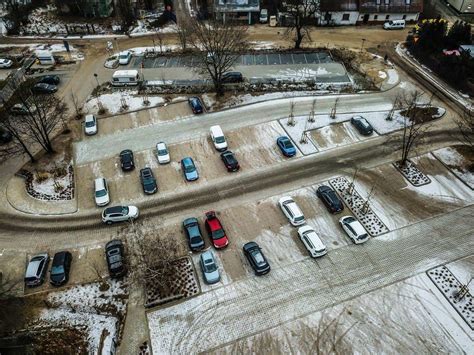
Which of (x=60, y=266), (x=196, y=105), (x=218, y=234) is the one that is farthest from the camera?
(x=196, y=105)

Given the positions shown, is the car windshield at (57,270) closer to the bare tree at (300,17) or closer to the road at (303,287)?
the road at (303,287)

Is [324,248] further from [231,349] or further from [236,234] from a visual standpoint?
[231,349]

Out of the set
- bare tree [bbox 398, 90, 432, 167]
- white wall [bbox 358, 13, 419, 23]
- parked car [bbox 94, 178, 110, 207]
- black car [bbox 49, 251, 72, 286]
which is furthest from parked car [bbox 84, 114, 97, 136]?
white wall [bbox 358, 13, 419, 23]

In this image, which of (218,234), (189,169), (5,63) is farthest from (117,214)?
(5,63)

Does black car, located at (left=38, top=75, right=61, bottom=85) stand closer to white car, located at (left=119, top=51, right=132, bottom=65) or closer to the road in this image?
white car, located at (left=119, top=51, right=132, bottom=65)

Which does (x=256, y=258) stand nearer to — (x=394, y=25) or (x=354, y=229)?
(x=354, y=229)

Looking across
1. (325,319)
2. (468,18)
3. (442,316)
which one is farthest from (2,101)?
(468,18)
